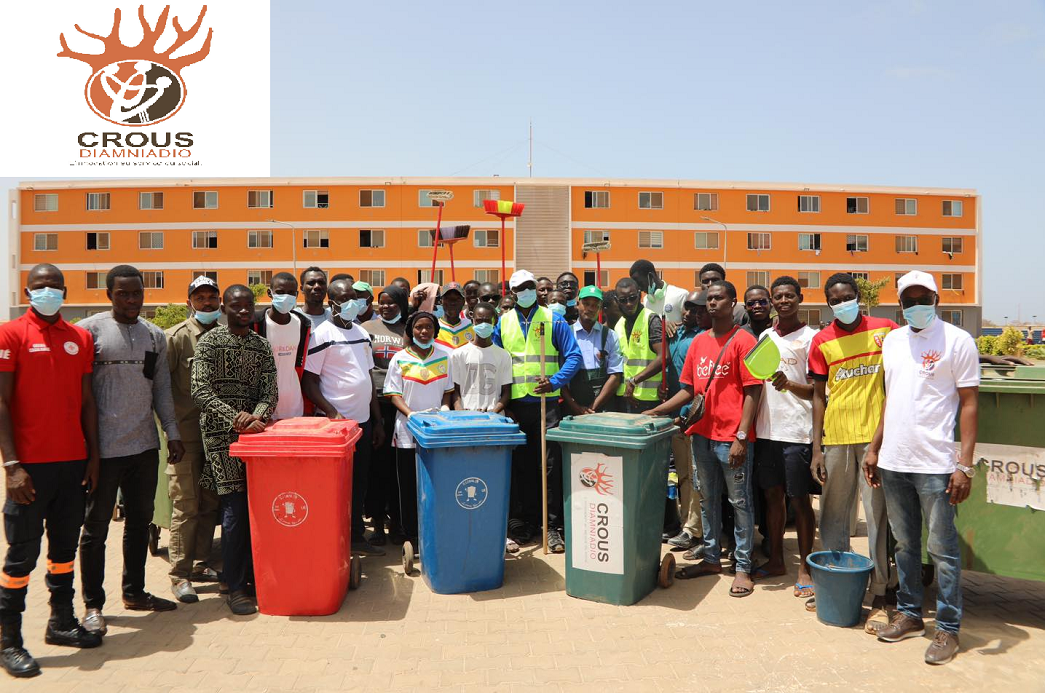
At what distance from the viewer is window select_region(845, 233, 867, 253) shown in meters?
44.1

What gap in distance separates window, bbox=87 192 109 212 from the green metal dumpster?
47.9m

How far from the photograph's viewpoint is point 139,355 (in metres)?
4.68

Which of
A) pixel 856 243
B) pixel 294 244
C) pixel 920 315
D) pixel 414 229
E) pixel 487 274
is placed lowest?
pixel 920 315

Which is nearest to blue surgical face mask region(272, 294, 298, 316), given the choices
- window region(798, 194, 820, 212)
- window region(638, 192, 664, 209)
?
window region(638, 192, 664, 209)

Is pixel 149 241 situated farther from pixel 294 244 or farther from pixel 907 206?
pixel 907 206

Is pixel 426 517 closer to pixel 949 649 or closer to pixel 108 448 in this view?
pixel 108 448

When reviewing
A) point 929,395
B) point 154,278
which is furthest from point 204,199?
point 929,395

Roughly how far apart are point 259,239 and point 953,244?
42.3 metres

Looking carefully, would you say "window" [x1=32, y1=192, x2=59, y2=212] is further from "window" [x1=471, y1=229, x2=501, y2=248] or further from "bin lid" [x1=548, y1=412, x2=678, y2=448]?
"bin lid" [x1=548, y1=412, x2=678, y2=448]

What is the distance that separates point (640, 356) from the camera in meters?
6.77

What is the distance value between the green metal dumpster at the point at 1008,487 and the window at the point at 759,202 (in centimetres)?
4082

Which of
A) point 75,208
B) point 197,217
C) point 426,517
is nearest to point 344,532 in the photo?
point 426,517

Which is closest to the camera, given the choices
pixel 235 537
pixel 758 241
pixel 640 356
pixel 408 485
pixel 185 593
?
pixel 235 537

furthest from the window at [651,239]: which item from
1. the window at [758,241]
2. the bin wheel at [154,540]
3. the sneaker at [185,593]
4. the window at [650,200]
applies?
the sneaker at [185,593]
